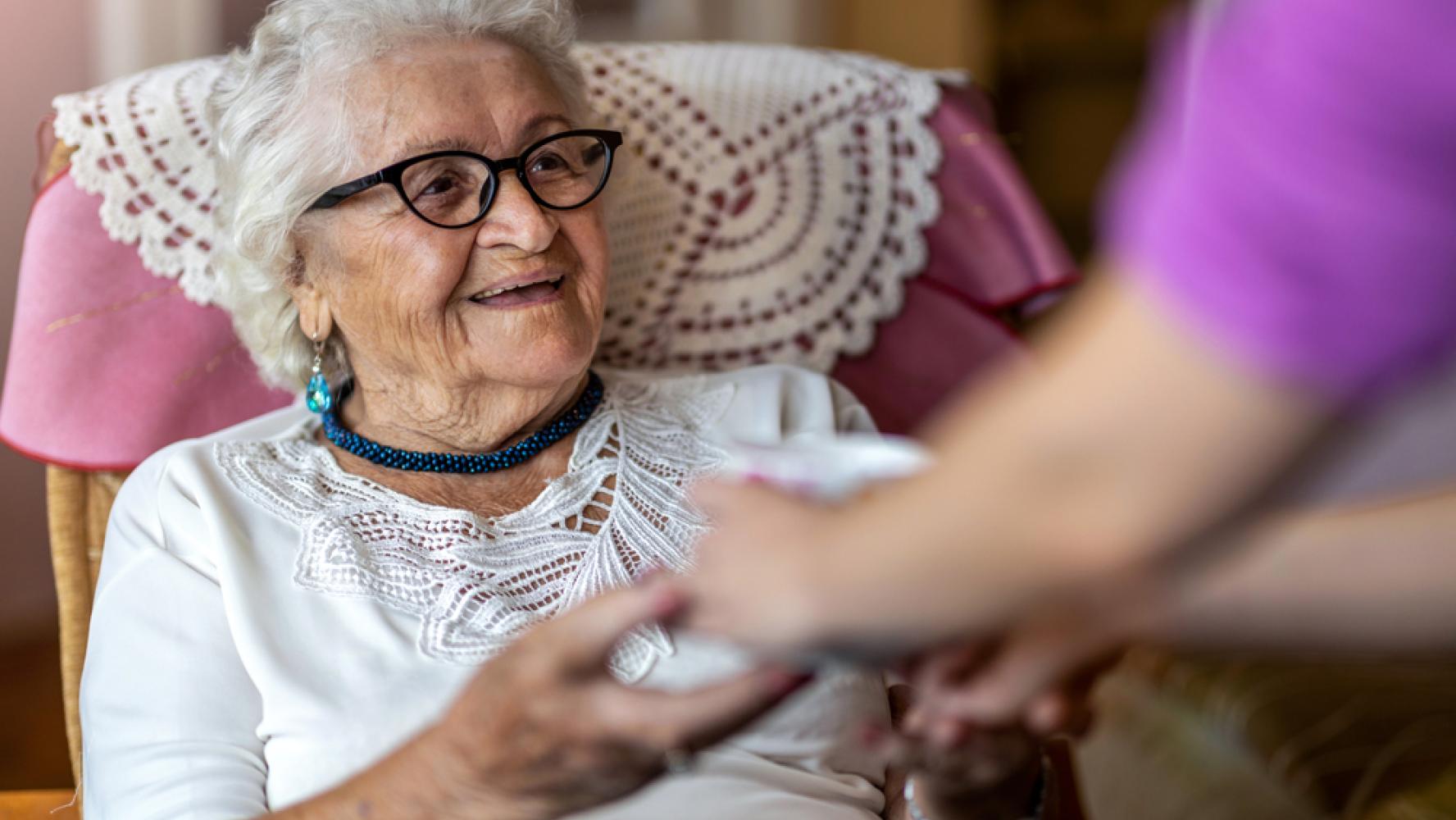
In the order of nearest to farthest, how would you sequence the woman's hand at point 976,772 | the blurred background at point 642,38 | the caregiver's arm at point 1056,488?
1. the caregiver's arm at point 1056,488
2. the woman's hand at point 976,772
3. the blurred background at point 642,38

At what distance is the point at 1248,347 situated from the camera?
396 mm

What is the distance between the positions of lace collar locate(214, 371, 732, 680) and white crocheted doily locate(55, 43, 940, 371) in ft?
0.87

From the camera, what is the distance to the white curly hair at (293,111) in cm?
134

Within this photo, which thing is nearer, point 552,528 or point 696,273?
point 552,528

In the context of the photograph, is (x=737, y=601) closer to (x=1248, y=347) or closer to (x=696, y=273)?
(x=1248, y=347)

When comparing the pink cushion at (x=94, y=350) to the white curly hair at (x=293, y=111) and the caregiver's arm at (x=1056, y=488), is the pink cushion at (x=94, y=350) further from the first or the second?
the caregiver's arm at (x=1056, y=488)

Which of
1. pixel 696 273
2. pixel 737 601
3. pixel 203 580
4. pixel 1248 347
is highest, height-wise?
pixel 1248 347

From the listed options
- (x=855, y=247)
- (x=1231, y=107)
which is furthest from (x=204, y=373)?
(x=1231, y=107)

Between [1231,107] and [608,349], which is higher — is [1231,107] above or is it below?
above

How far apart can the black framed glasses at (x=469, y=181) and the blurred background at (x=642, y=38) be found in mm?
497

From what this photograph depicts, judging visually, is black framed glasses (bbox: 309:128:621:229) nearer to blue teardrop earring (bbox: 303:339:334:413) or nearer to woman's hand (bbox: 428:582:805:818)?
blue teardrop earring (bbox: 303:339:334:413)

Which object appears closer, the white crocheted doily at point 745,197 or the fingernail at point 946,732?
the fingernail at point 946,732

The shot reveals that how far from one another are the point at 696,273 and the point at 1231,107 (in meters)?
1.29

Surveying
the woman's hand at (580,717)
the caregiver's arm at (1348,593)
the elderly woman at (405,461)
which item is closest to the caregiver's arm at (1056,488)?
the woman's hand at (580,717)
